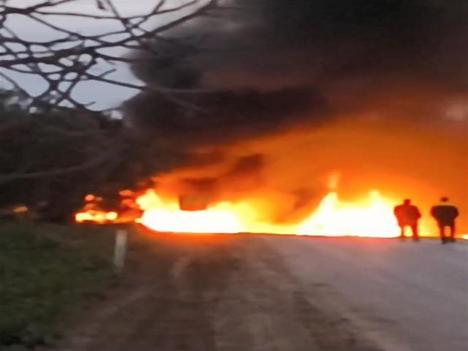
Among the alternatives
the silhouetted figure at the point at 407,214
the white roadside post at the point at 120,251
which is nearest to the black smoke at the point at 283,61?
the silhouetted figure at the point at 407,214

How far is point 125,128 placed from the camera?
210 inches

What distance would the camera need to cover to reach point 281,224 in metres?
15.0

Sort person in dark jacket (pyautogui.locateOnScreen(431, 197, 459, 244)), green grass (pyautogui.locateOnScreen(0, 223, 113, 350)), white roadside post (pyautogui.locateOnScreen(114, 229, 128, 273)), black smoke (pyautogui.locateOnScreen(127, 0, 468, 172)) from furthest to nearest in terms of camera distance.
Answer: white roadside post (pyautogui.locateOnScreen(114, 229, 128, 273))
person in dark jacket (pyautogui.locateOnScreen(431, 197, 459, 244))
green grass (pyautogui.locateOnScreen(0, 223, 113, 350))
black smoke (pyautogui.locateOnScreen(127, 0, 468, 172))

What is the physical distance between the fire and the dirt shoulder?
0.71 metres

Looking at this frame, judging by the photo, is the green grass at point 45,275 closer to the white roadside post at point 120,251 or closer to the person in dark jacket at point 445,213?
the white roadside post at point 120,251

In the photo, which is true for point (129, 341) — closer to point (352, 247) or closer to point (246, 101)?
point (246, 101)

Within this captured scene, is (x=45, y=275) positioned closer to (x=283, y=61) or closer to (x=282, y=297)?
(x=282, y=297)

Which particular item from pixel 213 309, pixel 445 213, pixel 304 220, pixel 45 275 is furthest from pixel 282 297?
pixel 45 275

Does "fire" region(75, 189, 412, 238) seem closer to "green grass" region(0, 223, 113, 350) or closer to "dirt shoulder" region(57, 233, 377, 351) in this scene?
"dirt shoulder" region(57, 233, 377, 351)

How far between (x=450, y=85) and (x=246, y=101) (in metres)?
5.66

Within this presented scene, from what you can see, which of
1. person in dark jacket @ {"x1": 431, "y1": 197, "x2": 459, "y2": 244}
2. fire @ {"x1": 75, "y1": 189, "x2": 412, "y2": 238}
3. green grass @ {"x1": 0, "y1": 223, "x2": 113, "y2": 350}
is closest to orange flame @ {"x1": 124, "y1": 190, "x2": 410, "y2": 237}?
fire @ {"x1": 75, "y1": 189, "x2": 412, "y2": 238}

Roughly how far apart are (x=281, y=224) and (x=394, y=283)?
168 cm

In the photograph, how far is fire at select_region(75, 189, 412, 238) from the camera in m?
14.0

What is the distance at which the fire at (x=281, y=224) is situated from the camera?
14.0 metres
